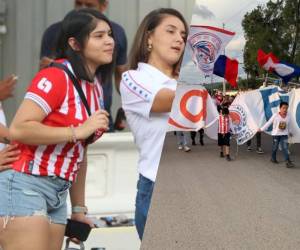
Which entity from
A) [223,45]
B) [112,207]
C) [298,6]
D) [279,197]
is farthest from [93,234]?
[279,197]

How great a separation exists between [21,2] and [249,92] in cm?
42

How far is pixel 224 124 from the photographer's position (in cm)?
85

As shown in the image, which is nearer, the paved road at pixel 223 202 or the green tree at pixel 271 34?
→ the green tree at pixel 271 34

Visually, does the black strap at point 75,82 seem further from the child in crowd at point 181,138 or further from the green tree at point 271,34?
the green tree at point 271,34

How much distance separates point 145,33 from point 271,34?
0.25 metres

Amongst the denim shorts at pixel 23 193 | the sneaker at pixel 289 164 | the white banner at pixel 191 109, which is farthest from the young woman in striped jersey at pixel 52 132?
the sneaker at pixel 289 164

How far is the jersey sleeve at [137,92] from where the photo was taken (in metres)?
0.74

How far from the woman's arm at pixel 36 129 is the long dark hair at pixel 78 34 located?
7 cm

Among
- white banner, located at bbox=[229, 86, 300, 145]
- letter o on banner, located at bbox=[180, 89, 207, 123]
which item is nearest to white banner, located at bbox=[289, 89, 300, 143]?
white banner, located at bbox=[229, 86, 300, 145]

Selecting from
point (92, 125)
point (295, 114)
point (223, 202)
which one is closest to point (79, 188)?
point (92, 125)

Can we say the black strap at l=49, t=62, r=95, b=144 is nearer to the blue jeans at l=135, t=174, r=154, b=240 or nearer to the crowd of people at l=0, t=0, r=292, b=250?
the crowd of people at l=0, t=0, r=292, b=250

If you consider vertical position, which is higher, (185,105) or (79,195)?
(185,105)

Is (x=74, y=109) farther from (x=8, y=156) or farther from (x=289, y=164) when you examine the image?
(x=289, y=164)

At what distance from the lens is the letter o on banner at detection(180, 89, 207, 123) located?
0.75 meters
